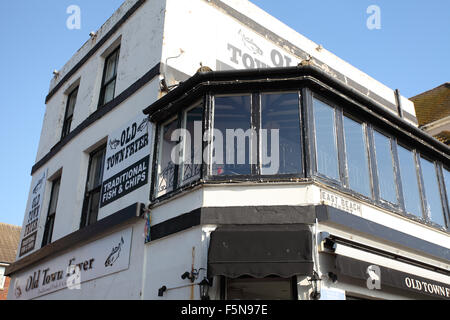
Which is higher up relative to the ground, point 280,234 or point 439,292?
point 280,234

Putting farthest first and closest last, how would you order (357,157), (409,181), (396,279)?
1. (409,181)
2. (357,157)
3. (396,279)

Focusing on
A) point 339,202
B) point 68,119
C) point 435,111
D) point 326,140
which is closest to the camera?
point 339,202

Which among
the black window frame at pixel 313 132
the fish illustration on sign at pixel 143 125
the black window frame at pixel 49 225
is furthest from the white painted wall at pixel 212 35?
the black window frame at pixel 49 225

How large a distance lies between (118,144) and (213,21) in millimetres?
4146

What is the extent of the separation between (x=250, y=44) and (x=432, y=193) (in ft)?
20.3

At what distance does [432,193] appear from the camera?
10.8 m

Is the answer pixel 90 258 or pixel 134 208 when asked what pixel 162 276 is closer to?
pixel 134 208

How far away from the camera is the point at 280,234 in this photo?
7457 mm

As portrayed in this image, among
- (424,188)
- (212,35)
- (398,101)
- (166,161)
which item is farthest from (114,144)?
(398,101)

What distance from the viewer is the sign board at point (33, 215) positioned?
14.4m

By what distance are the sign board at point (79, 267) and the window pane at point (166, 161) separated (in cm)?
127

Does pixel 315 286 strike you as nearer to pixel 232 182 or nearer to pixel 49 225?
pixel 232 182

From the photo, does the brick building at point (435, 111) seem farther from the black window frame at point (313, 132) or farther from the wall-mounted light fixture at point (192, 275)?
the wall-mounted light fixture at point (192, 275)
